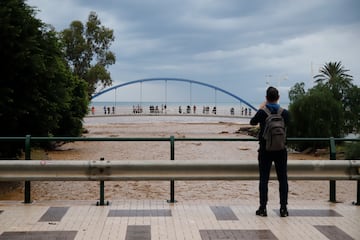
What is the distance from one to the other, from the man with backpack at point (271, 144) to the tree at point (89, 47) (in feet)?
191

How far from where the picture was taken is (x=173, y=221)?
250 inches

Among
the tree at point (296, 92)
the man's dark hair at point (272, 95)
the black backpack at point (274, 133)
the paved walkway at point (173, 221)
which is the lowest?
the paved walkway at point (173, 221)

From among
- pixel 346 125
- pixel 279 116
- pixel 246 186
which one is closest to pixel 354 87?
pixel 346 125

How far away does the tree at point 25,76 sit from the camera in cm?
1207

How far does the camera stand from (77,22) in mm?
65688

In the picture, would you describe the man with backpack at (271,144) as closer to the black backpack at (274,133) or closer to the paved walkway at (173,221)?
the black backpack at (274,133)

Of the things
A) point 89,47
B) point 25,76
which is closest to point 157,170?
point 25,76

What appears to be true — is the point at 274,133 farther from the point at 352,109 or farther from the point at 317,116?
the point at 352,109

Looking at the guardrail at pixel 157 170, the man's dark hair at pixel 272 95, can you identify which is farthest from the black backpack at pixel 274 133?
the guardrail at pixel 157 170

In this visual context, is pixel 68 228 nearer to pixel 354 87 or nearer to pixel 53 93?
pixel 53 93

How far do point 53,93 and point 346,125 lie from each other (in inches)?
1010

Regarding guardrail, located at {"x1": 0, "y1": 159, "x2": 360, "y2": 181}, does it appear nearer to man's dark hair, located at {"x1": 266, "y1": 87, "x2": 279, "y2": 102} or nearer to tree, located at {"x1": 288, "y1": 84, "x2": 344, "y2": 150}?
man's dark hair, located at {"x1": 266, "y1": 87, "x2": 279, "y2": 102}

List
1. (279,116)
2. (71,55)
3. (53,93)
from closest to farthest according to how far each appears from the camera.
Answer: (279,116), (53,93), (71,55)

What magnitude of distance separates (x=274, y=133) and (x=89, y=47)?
2439 inches
